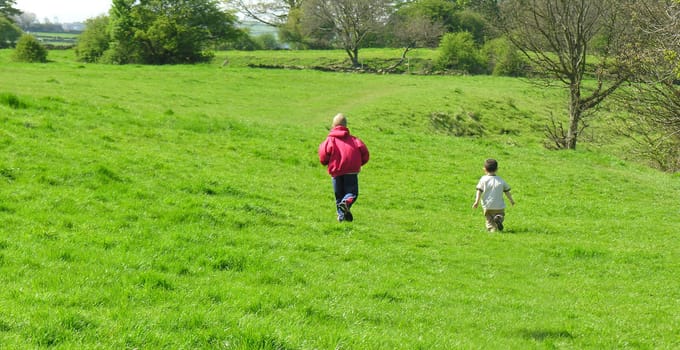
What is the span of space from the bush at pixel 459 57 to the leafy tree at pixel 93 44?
40130 millimetres

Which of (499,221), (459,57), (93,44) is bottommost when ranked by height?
(499,221)

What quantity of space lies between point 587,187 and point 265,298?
18586mm

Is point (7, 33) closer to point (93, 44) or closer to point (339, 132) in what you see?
point (93, 44)

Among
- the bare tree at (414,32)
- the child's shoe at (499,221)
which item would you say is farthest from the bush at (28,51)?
the child's shoe at (499,221)

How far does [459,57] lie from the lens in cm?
7919

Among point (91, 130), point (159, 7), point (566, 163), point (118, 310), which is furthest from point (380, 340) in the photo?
point (159, 7)

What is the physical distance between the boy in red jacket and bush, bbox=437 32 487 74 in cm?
6781

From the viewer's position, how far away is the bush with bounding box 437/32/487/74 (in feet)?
260

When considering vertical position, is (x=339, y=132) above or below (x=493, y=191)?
above

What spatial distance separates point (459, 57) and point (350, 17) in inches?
612

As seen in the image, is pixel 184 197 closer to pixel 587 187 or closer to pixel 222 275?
pixel 222 275

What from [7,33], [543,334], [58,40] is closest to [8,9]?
[7,33]

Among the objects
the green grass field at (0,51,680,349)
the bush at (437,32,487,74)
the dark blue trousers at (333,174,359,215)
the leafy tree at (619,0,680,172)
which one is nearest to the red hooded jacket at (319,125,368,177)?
the dark blue trousers at (333,174,359,215)

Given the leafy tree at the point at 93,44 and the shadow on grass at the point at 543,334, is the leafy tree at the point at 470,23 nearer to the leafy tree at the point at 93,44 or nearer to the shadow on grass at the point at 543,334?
the leafy tree at the point at 93,44
